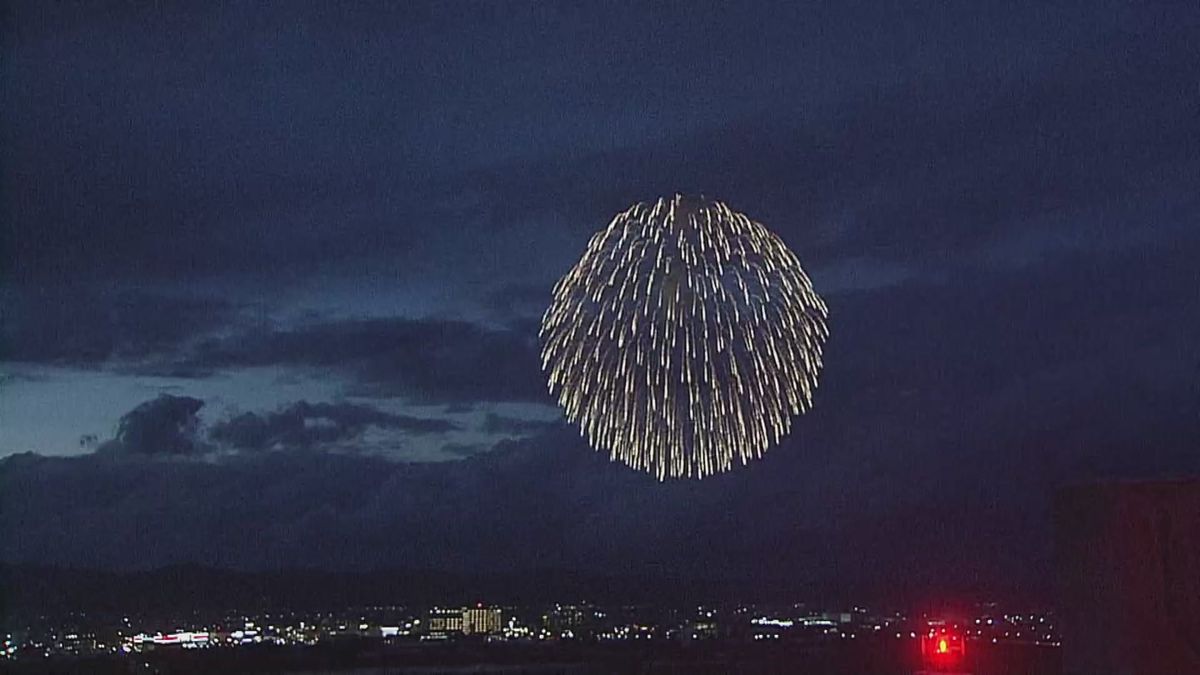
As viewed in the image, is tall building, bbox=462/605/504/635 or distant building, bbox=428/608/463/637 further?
tall building, bbox=462/605/504/635

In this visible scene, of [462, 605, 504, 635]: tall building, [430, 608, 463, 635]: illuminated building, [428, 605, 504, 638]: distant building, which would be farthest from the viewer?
[462, 605, 504, 635]: tall building

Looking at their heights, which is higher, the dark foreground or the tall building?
the tall building

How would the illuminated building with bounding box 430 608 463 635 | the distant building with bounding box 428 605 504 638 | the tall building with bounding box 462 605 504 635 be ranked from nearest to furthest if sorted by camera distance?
the distant building with bounding box 428 605 504 638 < the illuminated building with bounding box 430 608 463 635 < the tall building with bounding box 462 605 504 635

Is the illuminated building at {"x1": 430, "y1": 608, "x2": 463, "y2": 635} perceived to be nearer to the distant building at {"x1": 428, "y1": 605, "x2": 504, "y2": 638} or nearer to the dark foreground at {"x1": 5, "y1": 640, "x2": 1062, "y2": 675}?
the distant building at {"x1": 428, "y1": 605, "x2": 504, "y2": 638}

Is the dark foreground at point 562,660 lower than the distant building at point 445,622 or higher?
lower

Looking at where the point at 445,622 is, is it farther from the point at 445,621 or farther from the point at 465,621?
the point at 465,621

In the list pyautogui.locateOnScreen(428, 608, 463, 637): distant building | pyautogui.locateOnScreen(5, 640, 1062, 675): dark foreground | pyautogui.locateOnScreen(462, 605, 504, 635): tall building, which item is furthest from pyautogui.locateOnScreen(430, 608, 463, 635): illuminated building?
pyautogui.locateOnScreen(5, 640, 1062, 675): dark foreground

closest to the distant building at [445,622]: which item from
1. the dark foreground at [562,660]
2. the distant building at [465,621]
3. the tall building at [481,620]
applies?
the distant building at [465,621]

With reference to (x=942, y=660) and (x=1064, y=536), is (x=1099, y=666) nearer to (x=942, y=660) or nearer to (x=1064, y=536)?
(x=1064, y=536)

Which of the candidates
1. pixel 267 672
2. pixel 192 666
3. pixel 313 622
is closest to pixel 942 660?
pixel 267 672

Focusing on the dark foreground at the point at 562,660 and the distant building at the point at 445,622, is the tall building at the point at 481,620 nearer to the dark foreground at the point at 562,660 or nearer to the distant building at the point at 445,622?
the distant building at the point at 445,622
